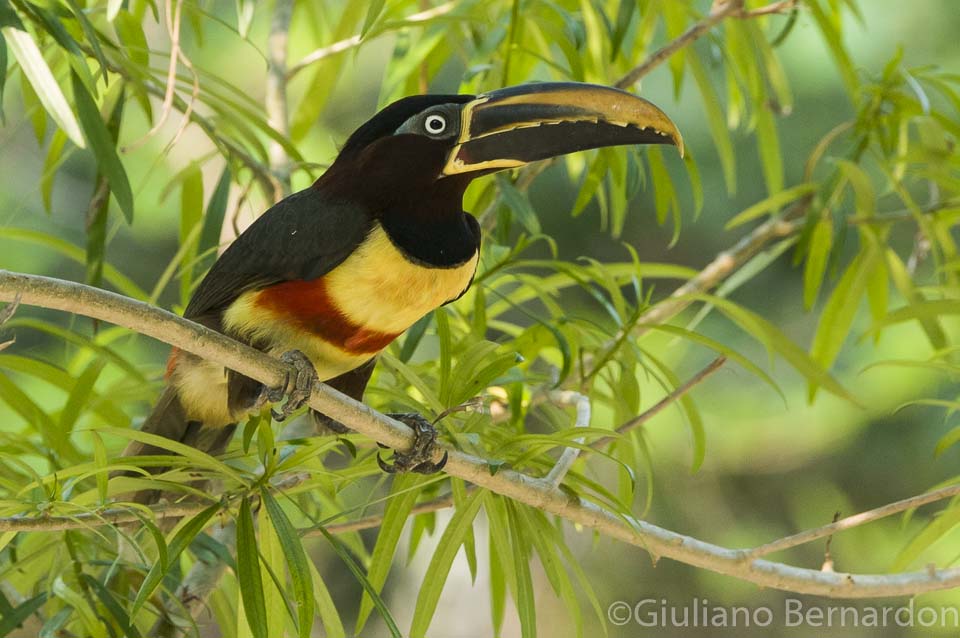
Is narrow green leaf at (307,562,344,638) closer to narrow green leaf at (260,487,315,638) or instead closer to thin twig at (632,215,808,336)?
narrow green leaf at (260,487,315,638)

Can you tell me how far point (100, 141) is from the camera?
153 cm

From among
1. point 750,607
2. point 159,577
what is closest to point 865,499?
point 750,607

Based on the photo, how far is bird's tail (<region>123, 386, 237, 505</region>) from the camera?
1820mm

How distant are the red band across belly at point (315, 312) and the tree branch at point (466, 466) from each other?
16cm

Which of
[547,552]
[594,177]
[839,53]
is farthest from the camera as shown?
[839,53]

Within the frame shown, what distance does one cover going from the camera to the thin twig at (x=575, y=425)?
1.48 m

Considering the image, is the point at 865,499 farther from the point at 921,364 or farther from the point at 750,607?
the point at 921,364

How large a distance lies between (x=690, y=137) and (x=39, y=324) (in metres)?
2.83

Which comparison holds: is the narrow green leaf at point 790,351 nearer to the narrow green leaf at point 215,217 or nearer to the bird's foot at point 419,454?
the bird's foot at point 419,454

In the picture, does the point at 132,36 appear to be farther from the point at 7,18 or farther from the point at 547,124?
the point at 547,124

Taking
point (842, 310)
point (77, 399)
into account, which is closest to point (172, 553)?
point (77, 399)

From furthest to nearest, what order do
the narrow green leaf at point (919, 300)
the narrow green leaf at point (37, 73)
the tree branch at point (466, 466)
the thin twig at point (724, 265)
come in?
the thin twig at point (724, 265)
the narrow green leaf at point (919, 300)
the narrow green leaf at point (37, 73)
the tree branch at point (466, 466)

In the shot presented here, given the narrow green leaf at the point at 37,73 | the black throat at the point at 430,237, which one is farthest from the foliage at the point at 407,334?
the black throat at the point at 430,237

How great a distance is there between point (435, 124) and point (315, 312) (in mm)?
311
